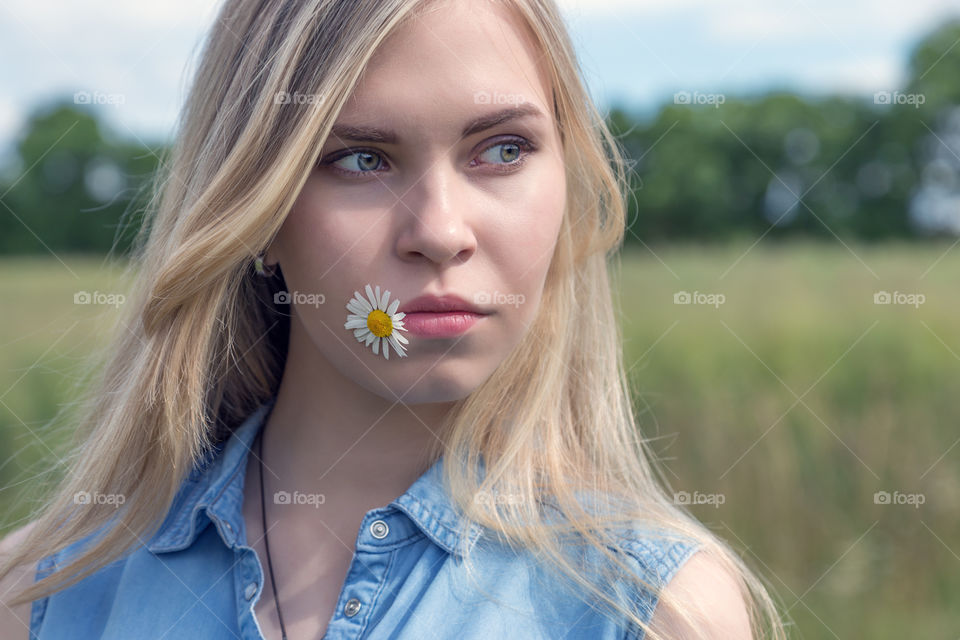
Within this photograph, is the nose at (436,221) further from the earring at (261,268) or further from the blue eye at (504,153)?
the earring at (261,268)

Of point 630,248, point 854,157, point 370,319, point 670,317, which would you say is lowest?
point 370,319

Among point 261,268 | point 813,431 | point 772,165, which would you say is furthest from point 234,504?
point 772,165

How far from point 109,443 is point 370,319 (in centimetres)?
65

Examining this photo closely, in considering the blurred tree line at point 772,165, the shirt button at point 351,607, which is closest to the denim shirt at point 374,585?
the shirt button at point 351,607

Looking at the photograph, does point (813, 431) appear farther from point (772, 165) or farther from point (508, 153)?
point (772, 165)

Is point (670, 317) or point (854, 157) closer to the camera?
point (670, 317)

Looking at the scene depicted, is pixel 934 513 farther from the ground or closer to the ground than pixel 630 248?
closer to the ground

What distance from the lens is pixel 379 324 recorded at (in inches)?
54.0

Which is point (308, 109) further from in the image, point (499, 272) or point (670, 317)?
point (670, 317)

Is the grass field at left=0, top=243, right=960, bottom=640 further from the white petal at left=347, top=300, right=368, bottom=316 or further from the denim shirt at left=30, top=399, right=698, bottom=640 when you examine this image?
the white petal at left=347, top=300, right=368, bottom=316

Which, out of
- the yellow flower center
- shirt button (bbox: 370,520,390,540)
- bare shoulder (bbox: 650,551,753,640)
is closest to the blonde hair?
bare shoulder (bbox: 650,551,753,640)

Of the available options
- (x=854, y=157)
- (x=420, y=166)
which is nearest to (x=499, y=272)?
(x=420, y=166)

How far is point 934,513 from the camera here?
405 centimetres

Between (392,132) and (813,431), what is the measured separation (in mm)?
3463
